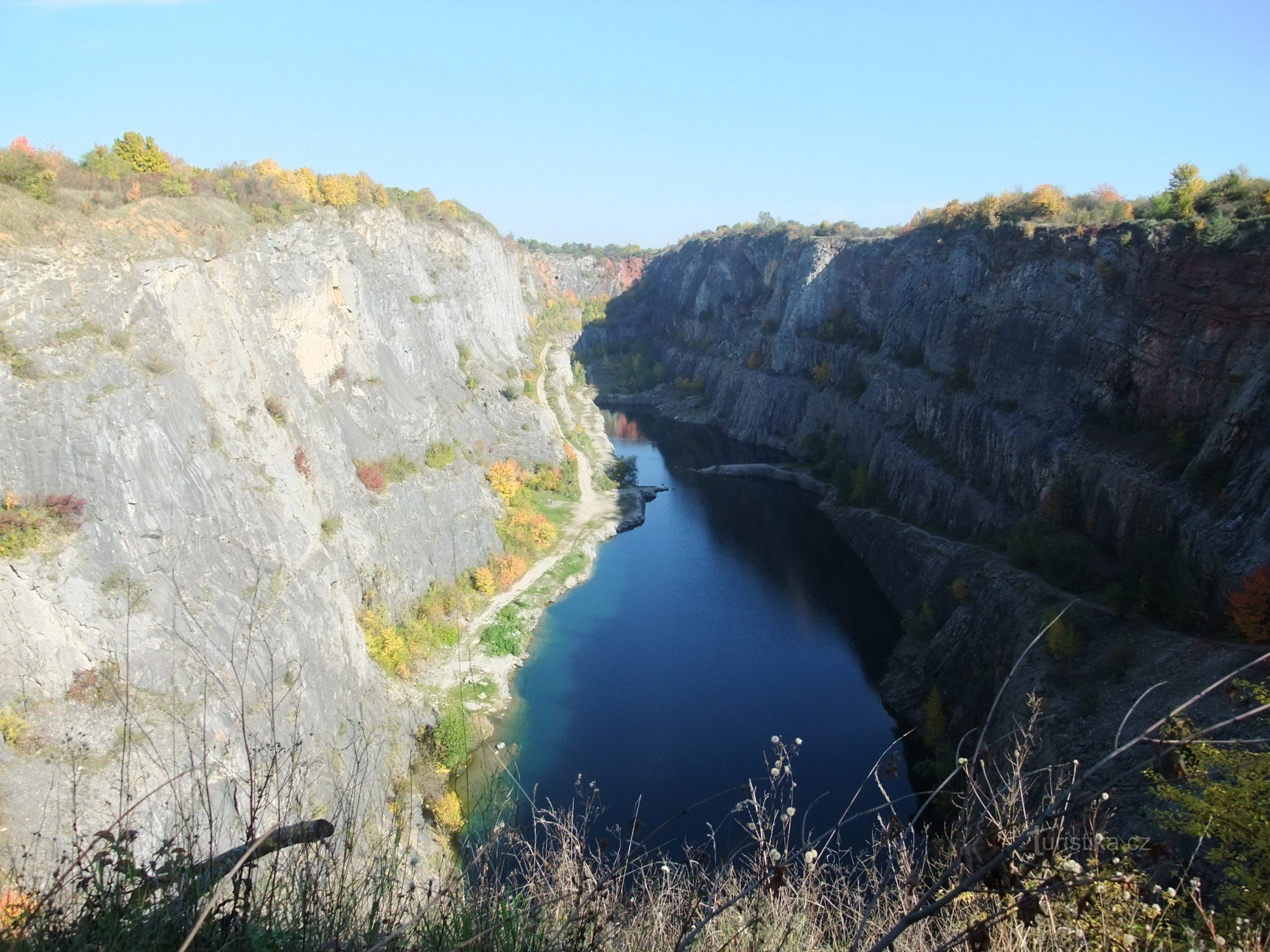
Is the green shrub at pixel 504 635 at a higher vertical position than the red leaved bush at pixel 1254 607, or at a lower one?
lower

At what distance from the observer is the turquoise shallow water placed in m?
21.0

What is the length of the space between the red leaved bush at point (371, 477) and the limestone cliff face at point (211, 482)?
42 centimetres

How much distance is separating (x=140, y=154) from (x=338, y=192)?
878 cm

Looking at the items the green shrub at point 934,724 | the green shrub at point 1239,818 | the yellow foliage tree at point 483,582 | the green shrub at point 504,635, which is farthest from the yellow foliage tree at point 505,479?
the green shrub at point 1239,818

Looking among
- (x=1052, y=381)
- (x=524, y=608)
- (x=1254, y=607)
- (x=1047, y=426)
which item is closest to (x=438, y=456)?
(x=524, y=608)

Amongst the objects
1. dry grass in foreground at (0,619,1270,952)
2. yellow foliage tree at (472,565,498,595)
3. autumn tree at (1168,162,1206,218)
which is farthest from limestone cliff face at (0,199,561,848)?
autumn tree at (1168,162,1206,218)

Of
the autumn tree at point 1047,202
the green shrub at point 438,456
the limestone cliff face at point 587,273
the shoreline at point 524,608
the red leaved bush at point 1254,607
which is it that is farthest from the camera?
the limestone cliff face at point 587,273

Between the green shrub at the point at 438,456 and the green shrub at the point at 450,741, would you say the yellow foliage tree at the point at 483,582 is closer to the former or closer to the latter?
the green shrub at the point at 438,456

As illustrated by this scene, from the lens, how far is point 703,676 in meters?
27.0

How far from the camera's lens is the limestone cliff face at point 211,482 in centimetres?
1398

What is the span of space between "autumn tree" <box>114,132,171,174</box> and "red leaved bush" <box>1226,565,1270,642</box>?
31874 mm

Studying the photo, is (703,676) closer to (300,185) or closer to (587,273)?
(300,185)

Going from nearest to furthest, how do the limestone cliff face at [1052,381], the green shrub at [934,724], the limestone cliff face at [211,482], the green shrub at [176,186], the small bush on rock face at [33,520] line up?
1. the small bush on rock face at [33,520]
2. the limestone cliff face at [211,482]
3. the limestone cliff face at [1052,381]
4. the green shrub at [176,186]
5. the green shrub at [934,724]

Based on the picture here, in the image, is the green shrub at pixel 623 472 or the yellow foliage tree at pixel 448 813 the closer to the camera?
the yellow foliage tree at pixel 448 813
